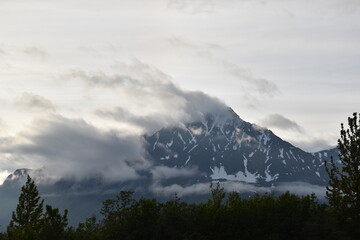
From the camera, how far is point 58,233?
49.9 meters

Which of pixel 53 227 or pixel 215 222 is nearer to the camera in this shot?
pixel 53 227

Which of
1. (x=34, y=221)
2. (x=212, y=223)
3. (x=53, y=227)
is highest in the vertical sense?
(x=34, y=221)

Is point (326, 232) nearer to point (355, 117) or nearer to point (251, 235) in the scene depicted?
point (251, 235)

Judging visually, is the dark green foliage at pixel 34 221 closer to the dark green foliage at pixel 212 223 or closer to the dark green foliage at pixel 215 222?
the dark green foliage at pixel 212 223

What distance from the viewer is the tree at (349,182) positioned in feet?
128

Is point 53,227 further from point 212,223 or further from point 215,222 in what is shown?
point 215,222

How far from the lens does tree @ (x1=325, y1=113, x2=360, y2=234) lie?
38906 millimetres

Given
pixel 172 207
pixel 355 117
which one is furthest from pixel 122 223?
pixel 355 117

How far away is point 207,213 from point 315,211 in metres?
13.0

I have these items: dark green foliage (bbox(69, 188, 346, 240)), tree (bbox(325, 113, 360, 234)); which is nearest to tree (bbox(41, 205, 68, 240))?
dark green foliage (bbox(69, 188, 346, 240))

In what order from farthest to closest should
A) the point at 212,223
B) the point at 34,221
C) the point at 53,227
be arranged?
the point at 34,221
the point at 212,223
the point at 53,227

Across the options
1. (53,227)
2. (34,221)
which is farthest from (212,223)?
(34,221)

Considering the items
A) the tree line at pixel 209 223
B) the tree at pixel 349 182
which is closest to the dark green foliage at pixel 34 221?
the tree line at pixel 209 223

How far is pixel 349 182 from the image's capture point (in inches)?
1534
